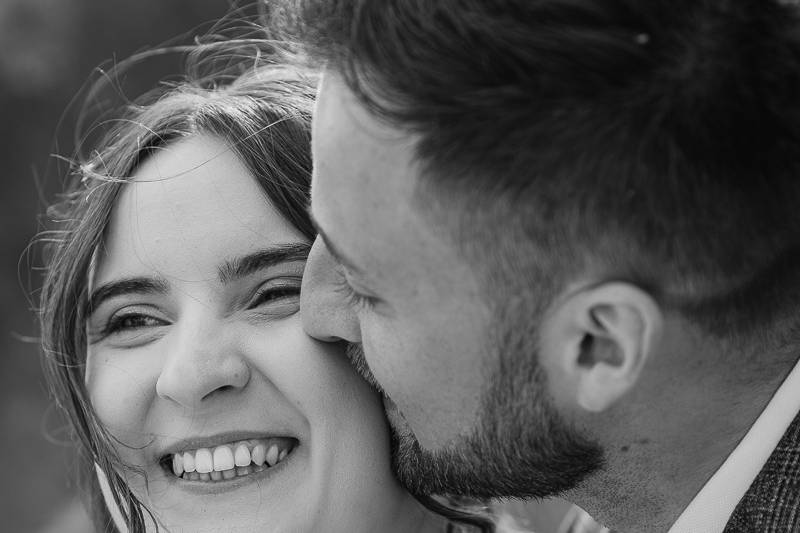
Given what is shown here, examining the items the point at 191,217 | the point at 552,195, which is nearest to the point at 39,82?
the point at 191,217

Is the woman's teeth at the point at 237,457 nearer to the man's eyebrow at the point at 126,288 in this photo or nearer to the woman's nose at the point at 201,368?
the woman's nose at the point at 201,368

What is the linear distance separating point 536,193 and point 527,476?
33.7 inches

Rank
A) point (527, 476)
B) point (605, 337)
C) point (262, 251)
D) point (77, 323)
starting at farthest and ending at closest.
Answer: point (77, 323) < point (262, 251) < point (527, 476) < point (605, 337)

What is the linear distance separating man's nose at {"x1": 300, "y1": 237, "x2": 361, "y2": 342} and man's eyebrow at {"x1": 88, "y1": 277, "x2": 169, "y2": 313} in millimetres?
479

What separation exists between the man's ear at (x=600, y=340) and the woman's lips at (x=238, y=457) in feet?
3.06

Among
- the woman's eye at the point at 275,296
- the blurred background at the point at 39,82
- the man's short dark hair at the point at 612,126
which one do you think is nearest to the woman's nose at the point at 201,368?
the woman's eye at the point at 275,296

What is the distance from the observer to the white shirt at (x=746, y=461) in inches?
102

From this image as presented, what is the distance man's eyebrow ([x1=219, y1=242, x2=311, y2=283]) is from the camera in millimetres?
3025

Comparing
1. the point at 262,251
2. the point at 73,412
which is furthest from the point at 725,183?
the point at 73,412

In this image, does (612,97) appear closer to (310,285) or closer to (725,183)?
(725,183)

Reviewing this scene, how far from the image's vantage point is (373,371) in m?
2.83

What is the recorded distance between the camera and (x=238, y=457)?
3055mm

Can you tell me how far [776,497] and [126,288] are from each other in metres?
1.97

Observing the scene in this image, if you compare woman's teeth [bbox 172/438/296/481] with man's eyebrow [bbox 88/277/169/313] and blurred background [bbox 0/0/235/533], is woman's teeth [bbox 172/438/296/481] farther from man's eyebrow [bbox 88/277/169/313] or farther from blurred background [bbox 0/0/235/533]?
blurred background [bbox 0/0/235/533]
